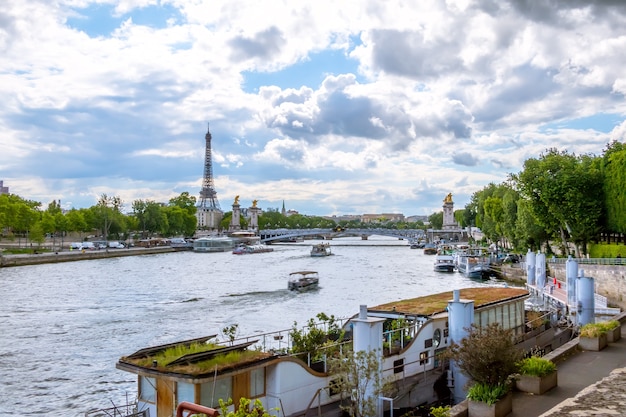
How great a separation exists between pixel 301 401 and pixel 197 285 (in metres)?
46.6

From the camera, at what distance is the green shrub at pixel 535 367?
48.0ft

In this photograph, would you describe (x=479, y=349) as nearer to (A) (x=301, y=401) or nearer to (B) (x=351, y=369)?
(B) (x=351, y=369)

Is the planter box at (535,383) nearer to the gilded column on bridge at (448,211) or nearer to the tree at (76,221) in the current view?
the tree at (76,221)

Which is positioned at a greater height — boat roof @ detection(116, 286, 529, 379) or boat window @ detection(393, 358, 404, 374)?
boat roof @ detection(116, 286, 529, 379)

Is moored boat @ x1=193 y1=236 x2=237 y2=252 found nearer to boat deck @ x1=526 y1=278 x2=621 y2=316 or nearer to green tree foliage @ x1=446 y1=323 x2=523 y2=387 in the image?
boat deck @ x1=526 y1=278 x2=621 y2=316

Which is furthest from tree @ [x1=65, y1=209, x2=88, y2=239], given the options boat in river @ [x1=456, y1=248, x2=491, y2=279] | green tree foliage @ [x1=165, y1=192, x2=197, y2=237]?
boat in river @ [x1=456, y1=248, x2=491, y2=279]

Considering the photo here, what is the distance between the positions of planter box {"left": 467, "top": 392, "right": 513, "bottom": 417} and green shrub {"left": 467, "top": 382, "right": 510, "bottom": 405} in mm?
88

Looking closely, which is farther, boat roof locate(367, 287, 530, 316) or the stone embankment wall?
the stone embankment wall

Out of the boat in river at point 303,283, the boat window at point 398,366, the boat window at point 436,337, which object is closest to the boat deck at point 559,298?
the boat window at point 436,337

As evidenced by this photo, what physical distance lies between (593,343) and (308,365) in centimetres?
979

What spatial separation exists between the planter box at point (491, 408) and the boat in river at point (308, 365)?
2696 millimetres

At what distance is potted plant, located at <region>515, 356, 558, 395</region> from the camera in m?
14.5

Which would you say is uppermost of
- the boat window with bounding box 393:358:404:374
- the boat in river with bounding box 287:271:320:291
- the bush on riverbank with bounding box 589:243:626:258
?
the bush on riverbank with bounding box 589:243:626:258

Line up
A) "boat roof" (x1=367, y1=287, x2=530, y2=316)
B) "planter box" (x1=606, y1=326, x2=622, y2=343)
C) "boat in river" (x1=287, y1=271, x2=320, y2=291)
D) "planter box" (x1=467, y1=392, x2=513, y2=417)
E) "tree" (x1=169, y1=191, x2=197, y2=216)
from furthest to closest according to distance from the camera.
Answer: "tree" (x1=169, y1=191, x2=197, y2=216) < "boat in river" (x1=287, y1=271, x2=320, y2=291) < "boat roof" (x1=367, y1=287, x2=530, y2=316) < "planter box" (x1=606, y1=326, x2=622, y2=343) < "planter box" (x1=467, y1=392, x2=513, y2=417)
